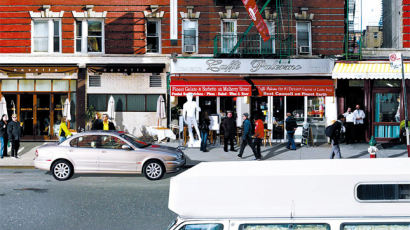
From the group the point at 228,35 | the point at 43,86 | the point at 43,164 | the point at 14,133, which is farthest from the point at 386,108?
the point at 43,86

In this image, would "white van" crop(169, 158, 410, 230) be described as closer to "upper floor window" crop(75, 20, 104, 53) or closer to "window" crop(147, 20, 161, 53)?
"window" crop(147, 20, 161, 53)

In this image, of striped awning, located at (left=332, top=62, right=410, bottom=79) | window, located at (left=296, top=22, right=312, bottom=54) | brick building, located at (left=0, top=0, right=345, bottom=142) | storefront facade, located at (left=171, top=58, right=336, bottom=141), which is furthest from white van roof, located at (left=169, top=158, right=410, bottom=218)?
window, located at (left=296, top=22, right=312, bottom=54)

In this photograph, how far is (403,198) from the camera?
3.63 meters

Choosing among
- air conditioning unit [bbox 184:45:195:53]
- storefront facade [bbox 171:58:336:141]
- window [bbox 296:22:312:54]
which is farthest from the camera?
window [bbox 296:22:312:54]

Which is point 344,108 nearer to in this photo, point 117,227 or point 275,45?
point 275,45

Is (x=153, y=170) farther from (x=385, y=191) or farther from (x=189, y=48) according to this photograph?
(x=189, y=48)

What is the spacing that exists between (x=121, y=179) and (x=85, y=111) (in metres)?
9.26

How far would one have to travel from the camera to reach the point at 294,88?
66.5ft

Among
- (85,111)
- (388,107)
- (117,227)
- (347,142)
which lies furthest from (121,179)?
(388,107)

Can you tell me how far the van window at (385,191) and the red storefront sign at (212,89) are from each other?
644 inches

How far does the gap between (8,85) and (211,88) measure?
33.3ft

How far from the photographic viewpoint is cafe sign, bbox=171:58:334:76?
816 inches

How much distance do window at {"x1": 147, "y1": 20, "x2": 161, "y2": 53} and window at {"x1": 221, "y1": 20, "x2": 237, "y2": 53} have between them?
3.20 metres

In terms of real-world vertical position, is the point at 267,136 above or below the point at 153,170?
above
